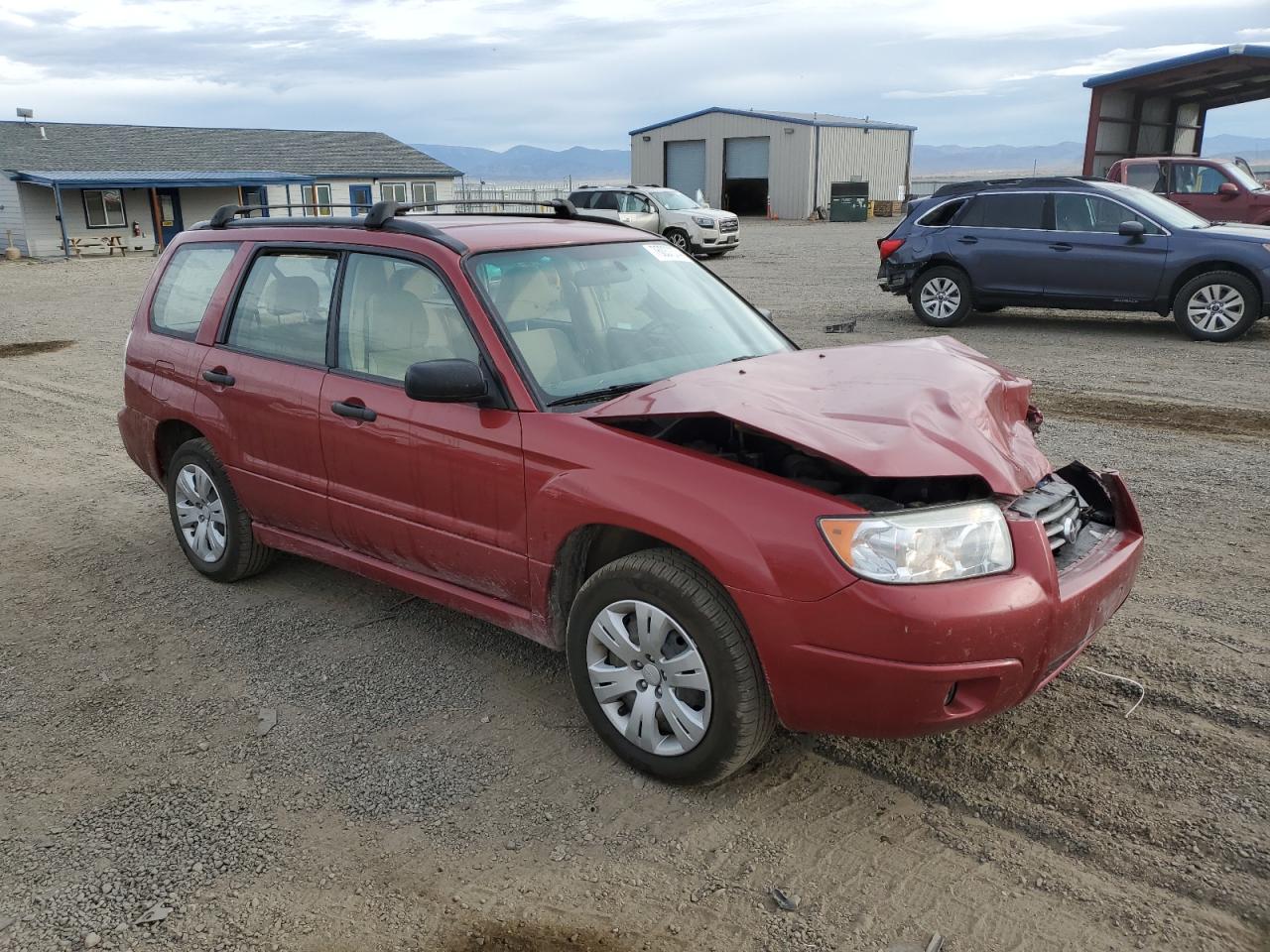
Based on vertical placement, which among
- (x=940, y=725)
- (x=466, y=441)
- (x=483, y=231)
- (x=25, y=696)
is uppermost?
(x=483, y=231)

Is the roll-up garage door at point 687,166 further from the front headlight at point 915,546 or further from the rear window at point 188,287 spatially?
the front headlight at point 915,546

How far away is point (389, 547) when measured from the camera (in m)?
4.20

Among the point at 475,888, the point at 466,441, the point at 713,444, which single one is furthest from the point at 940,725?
the point at 466,441

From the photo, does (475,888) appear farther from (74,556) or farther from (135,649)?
(74,556)

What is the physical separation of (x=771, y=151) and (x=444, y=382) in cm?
4524

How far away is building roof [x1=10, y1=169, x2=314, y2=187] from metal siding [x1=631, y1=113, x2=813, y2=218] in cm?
1666

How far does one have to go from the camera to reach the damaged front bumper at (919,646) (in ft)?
9.37

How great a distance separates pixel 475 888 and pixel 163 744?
1.49 metres

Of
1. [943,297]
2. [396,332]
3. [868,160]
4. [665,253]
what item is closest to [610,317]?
[665,253]

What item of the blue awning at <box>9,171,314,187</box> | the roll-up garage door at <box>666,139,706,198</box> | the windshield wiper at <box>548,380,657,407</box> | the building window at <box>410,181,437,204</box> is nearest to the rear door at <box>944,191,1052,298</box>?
the windshield wiper at <box>548,380,657,407</box>

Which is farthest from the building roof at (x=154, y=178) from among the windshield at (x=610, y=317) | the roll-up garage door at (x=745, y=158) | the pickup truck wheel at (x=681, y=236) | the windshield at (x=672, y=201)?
the windshield at (x=610, y=317)

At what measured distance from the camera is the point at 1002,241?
12461mm

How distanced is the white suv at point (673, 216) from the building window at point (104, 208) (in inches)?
765

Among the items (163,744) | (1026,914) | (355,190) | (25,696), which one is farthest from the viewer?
(355,190)
